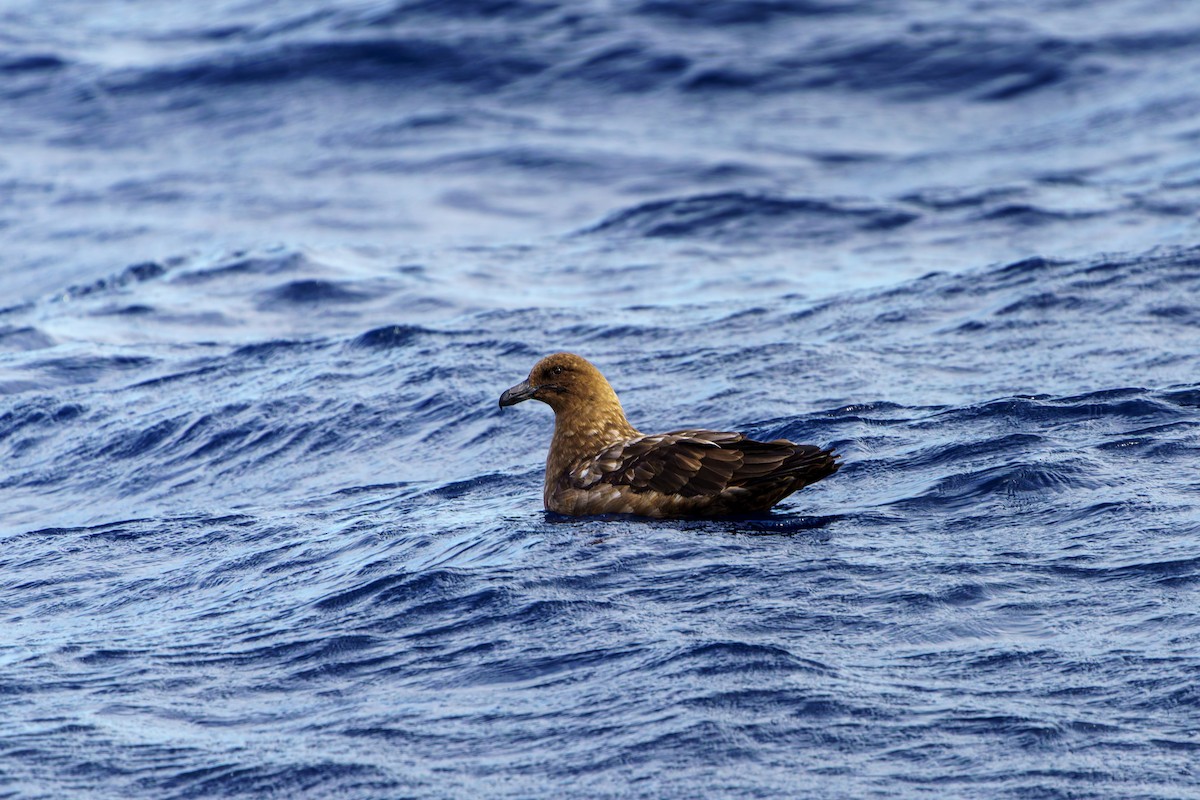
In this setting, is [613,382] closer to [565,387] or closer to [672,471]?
[565,387]

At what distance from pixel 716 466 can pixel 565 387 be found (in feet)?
4.44

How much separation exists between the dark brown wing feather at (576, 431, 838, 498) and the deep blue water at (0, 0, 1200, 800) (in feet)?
0.93

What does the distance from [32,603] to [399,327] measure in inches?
242

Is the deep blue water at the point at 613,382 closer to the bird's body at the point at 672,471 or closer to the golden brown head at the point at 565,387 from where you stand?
the bird's body at the point at 672,471

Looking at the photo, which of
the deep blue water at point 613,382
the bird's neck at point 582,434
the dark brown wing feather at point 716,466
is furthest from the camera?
the bird's neck at point 582,434

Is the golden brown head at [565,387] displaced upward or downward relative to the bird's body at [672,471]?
upward

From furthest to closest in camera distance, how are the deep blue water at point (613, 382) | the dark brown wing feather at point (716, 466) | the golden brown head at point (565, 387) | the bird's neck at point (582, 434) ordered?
1. the golden brown head at point (565, 387)
2. the bird's neck at point (582, 434)
3. the dark brown wing feather at point (716, 466)
4. the deep blue water at point (613, 382)

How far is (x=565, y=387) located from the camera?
989 centimetres

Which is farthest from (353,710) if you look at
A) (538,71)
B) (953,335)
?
(538,71)

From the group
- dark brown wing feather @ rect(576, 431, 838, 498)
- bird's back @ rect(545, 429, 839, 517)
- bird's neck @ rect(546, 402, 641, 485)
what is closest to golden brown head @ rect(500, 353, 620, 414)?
bird's neck @ rect(546, 402, 641, 485)

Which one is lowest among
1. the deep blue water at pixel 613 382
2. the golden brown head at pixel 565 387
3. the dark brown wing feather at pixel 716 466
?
the deep blue water at pixel 613 382

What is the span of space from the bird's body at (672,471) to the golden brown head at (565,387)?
0.11 meters

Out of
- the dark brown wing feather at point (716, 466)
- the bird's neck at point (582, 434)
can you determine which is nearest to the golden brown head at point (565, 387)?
the bird's neck at point (582, 434)

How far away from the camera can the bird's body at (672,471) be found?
8891 mm
